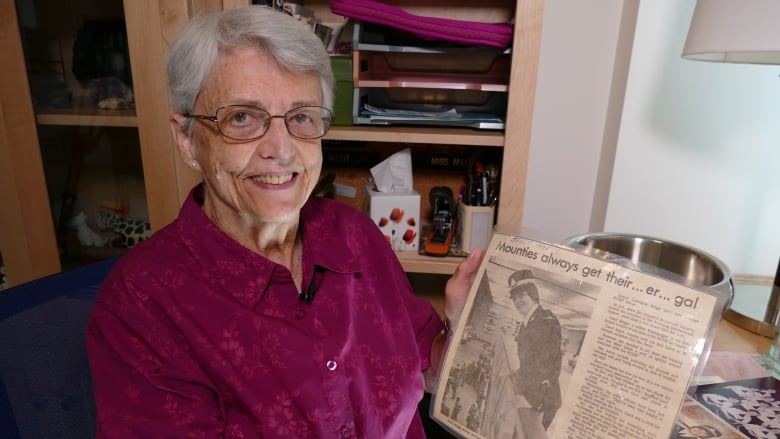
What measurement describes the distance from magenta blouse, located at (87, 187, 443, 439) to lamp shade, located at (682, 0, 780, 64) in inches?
30.3

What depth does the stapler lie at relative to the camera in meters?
1.26

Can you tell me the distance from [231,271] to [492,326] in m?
0.41

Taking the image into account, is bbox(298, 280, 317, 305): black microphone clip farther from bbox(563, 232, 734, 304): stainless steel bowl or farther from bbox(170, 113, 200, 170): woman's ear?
bbox(563, 232, 734, 304): stainless steel bowl

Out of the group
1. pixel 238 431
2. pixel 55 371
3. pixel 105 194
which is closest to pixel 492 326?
pixel 238 431

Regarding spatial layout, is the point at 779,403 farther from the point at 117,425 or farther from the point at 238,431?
the point at 117,425

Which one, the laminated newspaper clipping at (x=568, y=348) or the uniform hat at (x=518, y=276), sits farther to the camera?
the uniform hat at (x=518, y=276)

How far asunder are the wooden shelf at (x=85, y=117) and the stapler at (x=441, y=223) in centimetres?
79

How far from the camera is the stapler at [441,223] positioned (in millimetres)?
1262

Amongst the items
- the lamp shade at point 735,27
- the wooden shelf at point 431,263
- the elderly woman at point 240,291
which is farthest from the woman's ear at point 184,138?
the lamp shade at point 735,27

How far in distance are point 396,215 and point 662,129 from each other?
720 millimetres

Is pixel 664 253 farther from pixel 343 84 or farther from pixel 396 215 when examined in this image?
pixel 343 84

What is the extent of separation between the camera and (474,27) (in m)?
1.10

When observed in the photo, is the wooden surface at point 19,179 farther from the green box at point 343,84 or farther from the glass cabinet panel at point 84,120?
the green box at point 343,84

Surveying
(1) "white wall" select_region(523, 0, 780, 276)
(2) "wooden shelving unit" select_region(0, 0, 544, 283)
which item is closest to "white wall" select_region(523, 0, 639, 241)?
(1) "white wall" select_region(523, 0, 780, 276)
